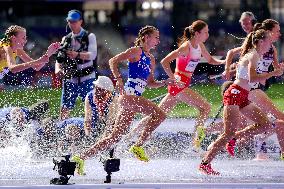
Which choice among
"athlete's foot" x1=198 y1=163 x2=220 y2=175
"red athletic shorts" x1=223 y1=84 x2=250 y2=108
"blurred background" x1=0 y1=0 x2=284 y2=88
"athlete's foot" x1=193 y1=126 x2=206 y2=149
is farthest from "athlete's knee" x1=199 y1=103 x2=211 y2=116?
"blurred background" x1=0 y1=0 x2=284 y2=88

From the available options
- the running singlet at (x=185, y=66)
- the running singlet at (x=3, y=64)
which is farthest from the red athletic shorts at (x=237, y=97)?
the running singlet at (x=3, y=64)

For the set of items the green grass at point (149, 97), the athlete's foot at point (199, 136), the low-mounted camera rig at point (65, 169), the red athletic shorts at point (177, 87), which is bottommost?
the low-mounted camera rig at point (65, 169)

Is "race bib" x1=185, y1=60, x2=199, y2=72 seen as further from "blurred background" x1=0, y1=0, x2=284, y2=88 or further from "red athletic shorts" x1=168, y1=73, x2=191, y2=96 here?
"blurred background" x1=0, y1=0, x2=284, y2=88

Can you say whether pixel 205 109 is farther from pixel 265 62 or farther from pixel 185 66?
pixel 265 62

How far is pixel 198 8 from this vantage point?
34.9m

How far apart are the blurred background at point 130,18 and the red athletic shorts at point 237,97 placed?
21133mm

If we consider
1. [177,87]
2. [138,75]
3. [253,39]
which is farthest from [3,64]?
[253,39]

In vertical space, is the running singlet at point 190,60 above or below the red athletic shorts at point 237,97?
above

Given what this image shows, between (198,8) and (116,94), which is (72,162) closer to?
(116,94)

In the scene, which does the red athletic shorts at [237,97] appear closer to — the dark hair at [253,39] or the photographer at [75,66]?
the dark hair at [253,39]

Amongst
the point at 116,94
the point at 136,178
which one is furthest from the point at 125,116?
the point at 116,94

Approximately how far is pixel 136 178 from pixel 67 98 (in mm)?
3545

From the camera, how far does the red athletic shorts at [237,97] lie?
12.2 meters

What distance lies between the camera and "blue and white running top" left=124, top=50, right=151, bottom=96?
505 inches
